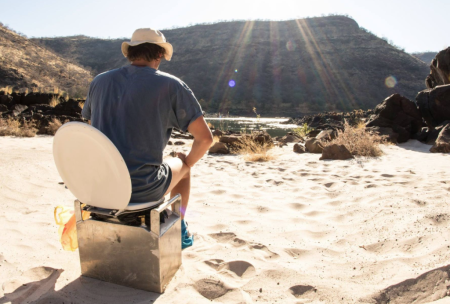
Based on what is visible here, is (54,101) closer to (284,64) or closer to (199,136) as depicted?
(199,136)

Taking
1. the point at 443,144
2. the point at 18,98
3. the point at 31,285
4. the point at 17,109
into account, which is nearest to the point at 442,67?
the point at 443,144

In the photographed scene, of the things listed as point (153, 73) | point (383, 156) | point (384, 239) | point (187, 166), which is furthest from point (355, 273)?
point (383, 156)

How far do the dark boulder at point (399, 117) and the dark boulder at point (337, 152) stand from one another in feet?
11.5

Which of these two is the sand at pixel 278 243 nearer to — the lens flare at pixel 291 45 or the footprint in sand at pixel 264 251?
the footprint in sand at pixel 264 251

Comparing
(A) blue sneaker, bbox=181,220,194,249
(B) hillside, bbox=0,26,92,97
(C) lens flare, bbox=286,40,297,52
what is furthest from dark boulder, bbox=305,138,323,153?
(C) lens flare, bbox=286,40,297,52

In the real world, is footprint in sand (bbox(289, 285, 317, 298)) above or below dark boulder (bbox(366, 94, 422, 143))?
below

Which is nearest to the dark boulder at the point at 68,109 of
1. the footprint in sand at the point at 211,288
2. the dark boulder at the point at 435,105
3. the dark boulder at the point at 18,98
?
the dark boulder at the point at 18,98

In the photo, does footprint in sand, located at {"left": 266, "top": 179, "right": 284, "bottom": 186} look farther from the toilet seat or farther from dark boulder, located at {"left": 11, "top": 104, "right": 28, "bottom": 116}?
dark boulder, located at {"left": 11, "top": 104, "right": 28, "bottom": 116}

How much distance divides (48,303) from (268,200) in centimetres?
246

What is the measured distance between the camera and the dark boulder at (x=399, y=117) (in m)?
9.23

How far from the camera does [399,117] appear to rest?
9328mm

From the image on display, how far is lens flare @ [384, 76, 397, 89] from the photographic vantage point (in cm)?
4378

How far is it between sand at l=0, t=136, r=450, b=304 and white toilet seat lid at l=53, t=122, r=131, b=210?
586 millimetres

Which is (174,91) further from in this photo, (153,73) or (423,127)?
(423,127)
